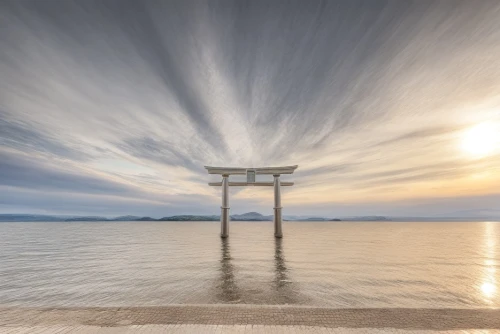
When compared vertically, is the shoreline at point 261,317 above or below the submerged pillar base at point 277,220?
below

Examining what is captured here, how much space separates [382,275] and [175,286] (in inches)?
389

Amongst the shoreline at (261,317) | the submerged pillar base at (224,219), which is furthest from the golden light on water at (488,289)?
the submerged pillar base at (224,219)

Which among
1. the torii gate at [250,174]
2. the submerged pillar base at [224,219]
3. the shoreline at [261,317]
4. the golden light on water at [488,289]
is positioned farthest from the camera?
the submerged pillar base at [224,219]

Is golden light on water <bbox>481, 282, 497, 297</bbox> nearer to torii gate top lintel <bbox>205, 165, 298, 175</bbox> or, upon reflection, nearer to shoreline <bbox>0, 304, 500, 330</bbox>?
shoreline <bbox>0, 304, 500, 330</bbox>

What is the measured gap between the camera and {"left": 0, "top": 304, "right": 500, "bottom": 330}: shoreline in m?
4.32

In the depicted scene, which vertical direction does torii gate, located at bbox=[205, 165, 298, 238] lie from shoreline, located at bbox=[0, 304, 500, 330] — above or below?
above

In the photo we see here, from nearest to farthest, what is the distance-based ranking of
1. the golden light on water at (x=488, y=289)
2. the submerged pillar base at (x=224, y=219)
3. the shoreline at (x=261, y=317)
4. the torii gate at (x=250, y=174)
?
the shoreline at (x=261, y=317), the golden light on water at (x=488, y=289), the torii gate at (x=250, y=174), the submerged pillar base at (x=224, y=219)

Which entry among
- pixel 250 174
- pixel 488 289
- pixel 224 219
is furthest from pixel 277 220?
pixel 488 289

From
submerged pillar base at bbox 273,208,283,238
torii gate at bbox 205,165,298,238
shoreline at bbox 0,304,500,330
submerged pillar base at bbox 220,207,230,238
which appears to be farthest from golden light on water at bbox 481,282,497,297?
submerged pillar base at bbox 220,207,230,238

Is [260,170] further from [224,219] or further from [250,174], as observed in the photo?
[224,219]

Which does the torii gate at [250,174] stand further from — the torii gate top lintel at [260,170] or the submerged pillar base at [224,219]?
the submerged pillar base at [224,219]

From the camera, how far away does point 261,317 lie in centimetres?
453

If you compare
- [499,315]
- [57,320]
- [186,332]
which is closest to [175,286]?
[57,320]

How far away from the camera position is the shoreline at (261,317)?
432cm
